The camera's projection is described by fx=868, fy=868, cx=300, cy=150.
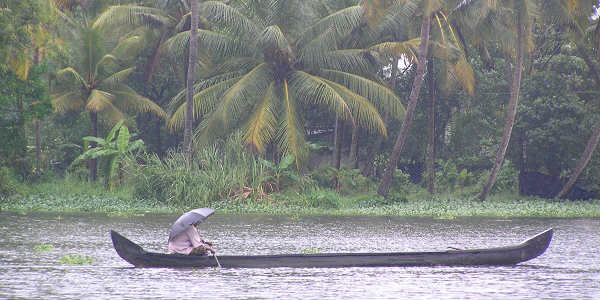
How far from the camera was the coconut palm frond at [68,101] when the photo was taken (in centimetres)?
3356

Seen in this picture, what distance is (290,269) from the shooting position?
16750 mm

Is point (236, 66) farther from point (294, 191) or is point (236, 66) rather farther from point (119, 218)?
point (119, 218)

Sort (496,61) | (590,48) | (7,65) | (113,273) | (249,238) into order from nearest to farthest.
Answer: (113,273) < (249,238) < (7,65) < (590,48) < (496,61)

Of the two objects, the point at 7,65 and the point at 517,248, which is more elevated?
the point at 7,65

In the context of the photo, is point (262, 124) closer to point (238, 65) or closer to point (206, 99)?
point (206, 99)

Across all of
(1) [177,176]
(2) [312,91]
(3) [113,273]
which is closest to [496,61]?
(2) [312,91]

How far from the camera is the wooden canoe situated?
1560 centimetres

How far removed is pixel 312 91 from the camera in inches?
1234

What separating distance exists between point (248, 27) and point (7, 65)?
30.2 feet

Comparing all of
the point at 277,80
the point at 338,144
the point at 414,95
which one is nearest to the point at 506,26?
the point at 414,95

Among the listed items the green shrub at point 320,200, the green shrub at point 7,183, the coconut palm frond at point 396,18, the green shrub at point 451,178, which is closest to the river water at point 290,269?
the green shrub at point 7,183

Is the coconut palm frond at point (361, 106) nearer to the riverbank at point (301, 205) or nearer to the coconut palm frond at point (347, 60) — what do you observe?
the coconut palm frond at point (347, 60)

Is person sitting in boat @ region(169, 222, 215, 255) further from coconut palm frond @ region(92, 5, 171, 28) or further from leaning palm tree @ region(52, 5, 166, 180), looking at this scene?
coconut palm frond @ region(92, 5, 171, 28)

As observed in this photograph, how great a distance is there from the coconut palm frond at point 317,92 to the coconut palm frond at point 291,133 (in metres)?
0.58
